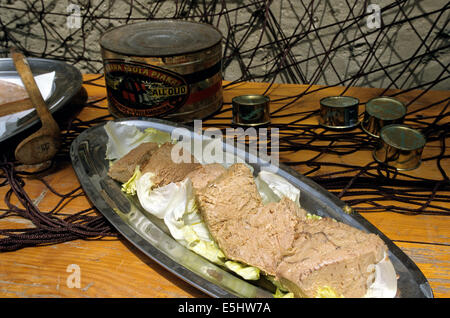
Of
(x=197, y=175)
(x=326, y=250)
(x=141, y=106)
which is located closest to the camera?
(x=326, y=250)

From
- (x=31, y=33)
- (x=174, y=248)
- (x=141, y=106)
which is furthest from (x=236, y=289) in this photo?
(x=31, y=33)

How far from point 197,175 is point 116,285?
1.27 feet

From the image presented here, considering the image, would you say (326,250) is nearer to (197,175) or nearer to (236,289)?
(236,289)

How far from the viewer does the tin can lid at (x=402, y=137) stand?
4.89 feet

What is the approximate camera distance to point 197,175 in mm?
1257

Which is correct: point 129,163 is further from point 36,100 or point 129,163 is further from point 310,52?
point 310,52

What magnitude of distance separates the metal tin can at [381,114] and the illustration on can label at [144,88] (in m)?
0.78

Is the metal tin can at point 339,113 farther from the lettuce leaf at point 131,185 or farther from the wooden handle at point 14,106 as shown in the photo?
the wooden handle at point 14,106

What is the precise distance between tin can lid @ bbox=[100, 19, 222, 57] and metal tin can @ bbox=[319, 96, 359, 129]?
0.57m

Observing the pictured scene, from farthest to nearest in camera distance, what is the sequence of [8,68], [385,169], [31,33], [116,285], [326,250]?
[31,33] → [8,68] → [385,169] → [116,285] → [326,250]

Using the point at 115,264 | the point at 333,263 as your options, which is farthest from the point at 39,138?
the point at 333,263

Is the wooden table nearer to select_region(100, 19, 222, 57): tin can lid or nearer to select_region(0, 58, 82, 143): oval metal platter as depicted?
select_region(0, 58, 82, 143): oval metal platter

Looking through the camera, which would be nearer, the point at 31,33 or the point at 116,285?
the point at 116,285

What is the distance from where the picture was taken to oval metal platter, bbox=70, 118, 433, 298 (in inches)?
38.0
